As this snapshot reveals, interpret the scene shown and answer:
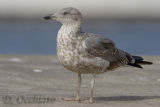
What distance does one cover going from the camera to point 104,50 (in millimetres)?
11297

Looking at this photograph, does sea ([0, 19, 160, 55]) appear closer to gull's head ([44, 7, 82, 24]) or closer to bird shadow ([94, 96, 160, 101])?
bird shadow ([94, 96, 160, 101])

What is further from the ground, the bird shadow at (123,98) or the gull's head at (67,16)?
the gull's head at (67,16)

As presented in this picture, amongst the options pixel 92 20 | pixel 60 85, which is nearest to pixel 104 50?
pixel 60 85

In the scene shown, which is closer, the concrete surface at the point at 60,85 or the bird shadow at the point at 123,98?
the concrete surface at the point at 60,85

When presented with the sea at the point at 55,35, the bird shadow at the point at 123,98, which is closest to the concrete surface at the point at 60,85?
the bird shadow at the point at 123,98

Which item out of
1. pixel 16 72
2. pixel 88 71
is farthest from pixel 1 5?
pixel 88 71

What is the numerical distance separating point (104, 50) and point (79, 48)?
0.53 metres

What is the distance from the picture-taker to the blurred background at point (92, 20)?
109 feet

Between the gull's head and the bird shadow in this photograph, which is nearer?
the gull's head

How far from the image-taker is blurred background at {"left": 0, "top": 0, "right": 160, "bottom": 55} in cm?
3317

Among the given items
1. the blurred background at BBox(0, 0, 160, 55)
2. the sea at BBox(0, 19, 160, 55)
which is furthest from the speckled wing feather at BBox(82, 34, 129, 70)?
the blurred background at BBox(0, 0, 160, 55)

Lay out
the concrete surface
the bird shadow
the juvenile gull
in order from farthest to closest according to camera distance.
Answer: the bird shadow, the concrete surface, the juvenile gull

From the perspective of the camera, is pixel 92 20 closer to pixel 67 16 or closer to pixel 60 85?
pixel 60 85

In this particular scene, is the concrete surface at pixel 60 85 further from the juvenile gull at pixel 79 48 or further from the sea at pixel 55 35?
the sea at pixel 55 35
